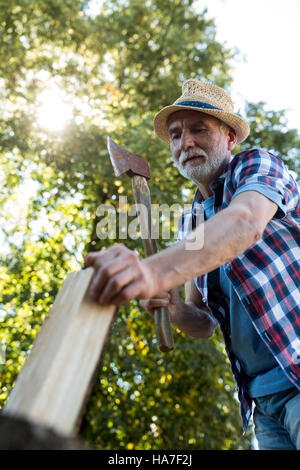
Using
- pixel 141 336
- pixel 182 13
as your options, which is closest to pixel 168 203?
pixel 141 336

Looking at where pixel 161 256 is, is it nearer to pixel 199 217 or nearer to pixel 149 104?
pixel 199 217

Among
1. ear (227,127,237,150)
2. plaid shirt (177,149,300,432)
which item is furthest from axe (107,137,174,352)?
ear (227,127,237,150)

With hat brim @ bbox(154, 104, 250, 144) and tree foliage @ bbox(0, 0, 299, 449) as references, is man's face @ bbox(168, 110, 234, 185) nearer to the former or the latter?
hat brim @ bbox(154, 104, 250, 144)

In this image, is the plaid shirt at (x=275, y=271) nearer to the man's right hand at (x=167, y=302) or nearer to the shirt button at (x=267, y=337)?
the shirt button at (x=267, y=337)

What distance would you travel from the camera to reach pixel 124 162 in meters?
2.24

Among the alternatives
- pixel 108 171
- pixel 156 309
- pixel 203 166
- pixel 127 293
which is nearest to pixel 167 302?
pixel 156 309

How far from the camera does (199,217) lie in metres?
2.34

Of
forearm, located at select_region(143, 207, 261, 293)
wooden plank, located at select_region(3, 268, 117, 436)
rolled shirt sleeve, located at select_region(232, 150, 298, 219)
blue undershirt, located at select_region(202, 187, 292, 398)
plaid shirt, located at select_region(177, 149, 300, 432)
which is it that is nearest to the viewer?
wooden plank, located at select_region(3, 268, 117, 436)

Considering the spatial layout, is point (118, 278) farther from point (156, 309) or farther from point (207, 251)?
point (156, 309)

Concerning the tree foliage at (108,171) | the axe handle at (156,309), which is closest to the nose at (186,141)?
the axe handle at (156,309)

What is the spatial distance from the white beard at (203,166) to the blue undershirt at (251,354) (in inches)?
21.5

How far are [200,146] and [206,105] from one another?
0.77 feet

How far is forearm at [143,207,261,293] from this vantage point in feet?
3.48

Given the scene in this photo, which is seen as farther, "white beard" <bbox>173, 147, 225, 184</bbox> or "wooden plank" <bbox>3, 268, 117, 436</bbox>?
"white beard" <bbox>173, 147, 225, 184</bbox>
